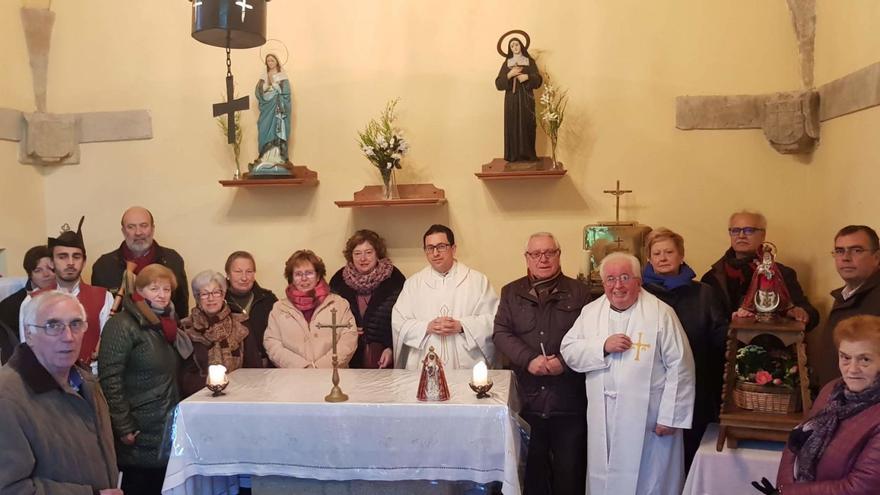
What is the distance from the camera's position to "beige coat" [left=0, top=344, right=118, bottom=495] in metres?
2.25

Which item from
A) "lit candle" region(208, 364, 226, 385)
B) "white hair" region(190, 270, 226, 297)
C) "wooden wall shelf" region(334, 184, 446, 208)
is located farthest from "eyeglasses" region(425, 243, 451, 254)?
"lit candle" region(208, 364, 226, 385)

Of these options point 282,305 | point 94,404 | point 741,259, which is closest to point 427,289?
point 282,305

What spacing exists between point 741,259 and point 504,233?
1.70 meters

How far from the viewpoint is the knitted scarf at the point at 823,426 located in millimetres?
2539

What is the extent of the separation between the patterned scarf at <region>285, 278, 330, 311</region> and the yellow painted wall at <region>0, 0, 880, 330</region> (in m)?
1.39

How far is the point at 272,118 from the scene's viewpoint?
5.44m

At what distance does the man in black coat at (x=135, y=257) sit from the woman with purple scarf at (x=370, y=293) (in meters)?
1.24

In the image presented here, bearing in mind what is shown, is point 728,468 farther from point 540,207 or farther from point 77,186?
point 77,186

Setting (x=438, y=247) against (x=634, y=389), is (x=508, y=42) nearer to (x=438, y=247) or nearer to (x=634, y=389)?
(x=438, y=247)

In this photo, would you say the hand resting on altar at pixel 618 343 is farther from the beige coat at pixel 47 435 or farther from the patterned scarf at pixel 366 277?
the beige coat at pixel 47 435

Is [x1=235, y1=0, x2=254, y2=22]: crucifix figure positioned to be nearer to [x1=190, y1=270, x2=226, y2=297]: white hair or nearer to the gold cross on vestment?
[x1=190, y1=270, x2=226, y2=297]: white hair

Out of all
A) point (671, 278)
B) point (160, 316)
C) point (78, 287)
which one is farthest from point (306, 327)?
point (671, 278)

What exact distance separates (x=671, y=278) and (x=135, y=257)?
3537mm

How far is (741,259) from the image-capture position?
4.44 m
